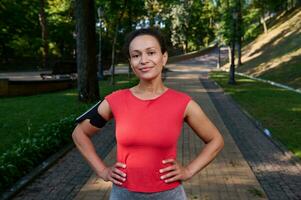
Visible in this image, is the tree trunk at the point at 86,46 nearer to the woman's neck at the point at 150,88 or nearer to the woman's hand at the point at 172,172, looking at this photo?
the woman's neck at the point at 150,88

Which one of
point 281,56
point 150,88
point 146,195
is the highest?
point 150,88

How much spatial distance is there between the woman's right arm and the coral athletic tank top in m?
0.06

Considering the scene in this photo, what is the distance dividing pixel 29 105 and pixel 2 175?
425 inches

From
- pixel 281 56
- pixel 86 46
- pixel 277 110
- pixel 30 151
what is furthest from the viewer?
pixel 281 56

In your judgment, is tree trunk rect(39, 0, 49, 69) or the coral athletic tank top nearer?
the coral athletic tank top

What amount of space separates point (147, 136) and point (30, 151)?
6567mm

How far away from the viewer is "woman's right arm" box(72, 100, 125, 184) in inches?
103

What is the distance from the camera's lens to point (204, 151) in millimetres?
2762

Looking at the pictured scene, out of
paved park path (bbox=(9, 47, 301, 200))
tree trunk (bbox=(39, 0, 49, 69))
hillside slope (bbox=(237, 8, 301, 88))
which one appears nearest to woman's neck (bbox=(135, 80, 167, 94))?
paved park path (bbox=(9, 47, 301, 200))

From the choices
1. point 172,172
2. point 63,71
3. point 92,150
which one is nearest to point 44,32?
point 63,71

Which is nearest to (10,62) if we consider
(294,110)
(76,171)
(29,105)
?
(29,105)

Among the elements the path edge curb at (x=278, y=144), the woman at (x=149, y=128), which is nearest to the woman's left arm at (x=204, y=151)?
the woman at (x=149, y=128)

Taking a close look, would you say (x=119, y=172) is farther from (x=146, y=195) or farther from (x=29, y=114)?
(x=29, y=114)

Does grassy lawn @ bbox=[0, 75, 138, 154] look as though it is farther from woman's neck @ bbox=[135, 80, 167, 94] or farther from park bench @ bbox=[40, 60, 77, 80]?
park bench @ bbox=[40, 60, 77, 80]
